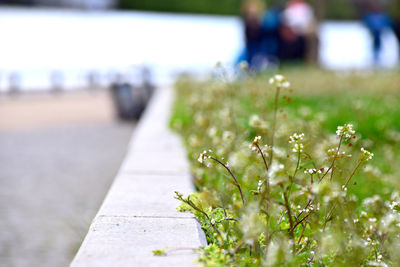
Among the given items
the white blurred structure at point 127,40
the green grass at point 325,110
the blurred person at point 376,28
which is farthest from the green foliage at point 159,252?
the white blurred structure at point 127,40

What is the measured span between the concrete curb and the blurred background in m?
0.78

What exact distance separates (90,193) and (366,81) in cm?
712

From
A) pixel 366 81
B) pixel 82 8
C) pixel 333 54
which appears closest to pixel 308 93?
pixel 366 81

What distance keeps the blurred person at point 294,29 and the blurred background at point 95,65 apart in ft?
0.11

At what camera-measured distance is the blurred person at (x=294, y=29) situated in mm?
15383

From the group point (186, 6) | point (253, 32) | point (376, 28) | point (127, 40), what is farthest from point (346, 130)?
point (186, 6)

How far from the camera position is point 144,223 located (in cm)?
274

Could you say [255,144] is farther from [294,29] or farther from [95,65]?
[95,65]

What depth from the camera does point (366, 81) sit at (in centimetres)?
1167

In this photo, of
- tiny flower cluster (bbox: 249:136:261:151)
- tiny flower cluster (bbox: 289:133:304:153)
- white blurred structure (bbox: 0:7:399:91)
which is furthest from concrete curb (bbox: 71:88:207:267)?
white blurred structure (bbox: 0:7:399:91)

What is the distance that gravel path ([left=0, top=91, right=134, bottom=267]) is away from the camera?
437cm

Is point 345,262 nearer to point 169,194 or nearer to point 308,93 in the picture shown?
point 169,194

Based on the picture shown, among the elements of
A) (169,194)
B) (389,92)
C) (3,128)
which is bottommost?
(3,128)

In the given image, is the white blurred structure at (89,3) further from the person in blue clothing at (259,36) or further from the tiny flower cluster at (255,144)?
the tiny flower cluster at (255,144)
